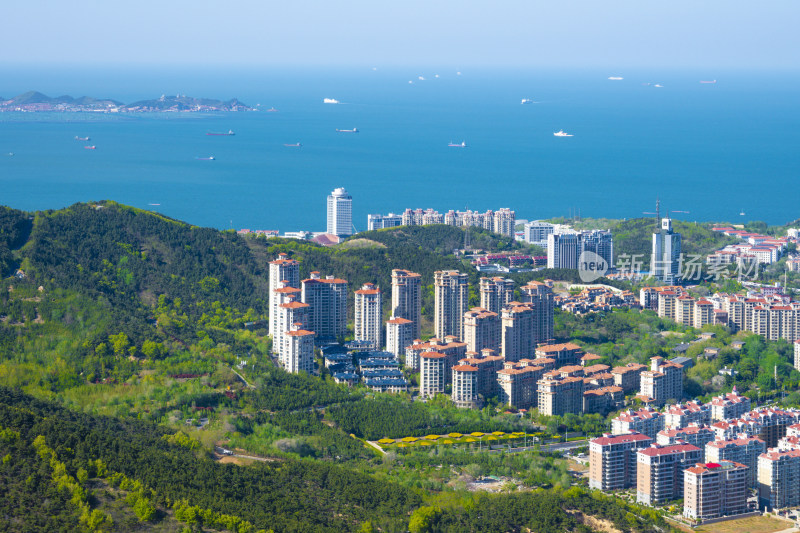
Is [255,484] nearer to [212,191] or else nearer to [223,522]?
[223,522]

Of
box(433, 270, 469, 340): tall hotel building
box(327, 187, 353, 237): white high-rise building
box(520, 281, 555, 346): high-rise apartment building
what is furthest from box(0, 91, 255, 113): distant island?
box(520, 281, 555, 346): high-rise apartment building

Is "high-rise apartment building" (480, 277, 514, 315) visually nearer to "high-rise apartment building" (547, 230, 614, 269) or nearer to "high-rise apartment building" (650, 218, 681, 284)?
"high-rise apartment building" (650, 218, 681, 284)

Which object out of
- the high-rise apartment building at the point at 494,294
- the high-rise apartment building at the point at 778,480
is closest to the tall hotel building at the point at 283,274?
the high-rise apartment building at the point at 494,294

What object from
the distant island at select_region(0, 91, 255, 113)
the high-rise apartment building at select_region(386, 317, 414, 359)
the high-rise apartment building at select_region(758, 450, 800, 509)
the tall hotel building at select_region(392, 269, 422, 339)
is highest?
the distant island at select_region(0, 91, 255, 113)

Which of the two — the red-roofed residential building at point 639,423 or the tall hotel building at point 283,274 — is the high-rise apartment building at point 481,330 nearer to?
the tall hotel building at point 283,274

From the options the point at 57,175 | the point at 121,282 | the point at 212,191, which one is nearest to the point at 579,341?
the point at 121,282

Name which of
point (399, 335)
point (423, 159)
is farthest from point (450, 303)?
point (423, 159)

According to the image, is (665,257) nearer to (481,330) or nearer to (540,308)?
(540,308)
